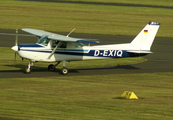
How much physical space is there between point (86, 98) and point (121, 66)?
30.4ft

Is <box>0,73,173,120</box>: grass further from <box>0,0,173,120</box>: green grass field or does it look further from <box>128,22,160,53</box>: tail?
<box>128,22,160,53</box>: tail

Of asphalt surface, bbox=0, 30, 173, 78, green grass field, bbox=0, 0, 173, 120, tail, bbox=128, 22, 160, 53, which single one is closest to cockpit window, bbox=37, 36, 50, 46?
asphalt surface, bbox=0, 30, 173, 78

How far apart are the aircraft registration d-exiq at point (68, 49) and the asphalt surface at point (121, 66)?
2.65ft

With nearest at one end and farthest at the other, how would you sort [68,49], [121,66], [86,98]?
[86,98]
[68,49]
[121,66]

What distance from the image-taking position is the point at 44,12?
46.3 m

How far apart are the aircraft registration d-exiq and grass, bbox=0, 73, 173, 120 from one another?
63.3 inches

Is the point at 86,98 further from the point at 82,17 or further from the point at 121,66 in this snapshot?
the point at 82,17

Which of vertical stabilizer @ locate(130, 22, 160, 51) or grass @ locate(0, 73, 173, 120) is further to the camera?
vertical stabilizer @ locate(130, 22, 160, 51)

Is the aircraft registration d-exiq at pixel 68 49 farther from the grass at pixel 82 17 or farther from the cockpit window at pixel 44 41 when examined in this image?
the grass at pixel 82 17

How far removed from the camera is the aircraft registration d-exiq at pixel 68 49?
17.6m

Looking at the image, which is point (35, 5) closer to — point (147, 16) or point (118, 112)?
point (147, 16)

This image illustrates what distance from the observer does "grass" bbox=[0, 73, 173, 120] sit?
1028 cm

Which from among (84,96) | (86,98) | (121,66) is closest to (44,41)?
(121,66)

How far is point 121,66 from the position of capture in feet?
70.5
